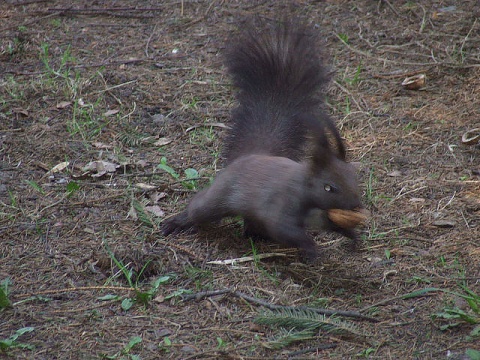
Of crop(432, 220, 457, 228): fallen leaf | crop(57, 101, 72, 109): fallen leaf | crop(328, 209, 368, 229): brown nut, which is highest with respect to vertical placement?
crop(328, 209, 368, 229): brown nut

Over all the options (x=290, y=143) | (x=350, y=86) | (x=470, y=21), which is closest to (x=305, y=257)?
(x=290, y=143)

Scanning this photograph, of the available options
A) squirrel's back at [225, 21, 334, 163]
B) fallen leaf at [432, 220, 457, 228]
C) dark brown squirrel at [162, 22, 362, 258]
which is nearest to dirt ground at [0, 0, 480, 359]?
fallen leaf at [432, 220, 457, 228]

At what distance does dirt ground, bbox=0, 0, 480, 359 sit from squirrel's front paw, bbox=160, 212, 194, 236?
0.05 meters

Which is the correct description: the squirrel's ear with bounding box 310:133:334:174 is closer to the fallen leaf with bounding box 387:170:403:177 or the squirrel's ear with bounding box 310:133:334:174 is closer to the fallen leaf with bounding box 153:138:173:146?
the fallen leaf with bounding box 387:170:403:177

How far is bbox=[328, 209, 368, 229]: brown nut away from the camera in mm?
3363

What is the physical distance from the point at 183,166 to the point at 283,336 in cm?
171

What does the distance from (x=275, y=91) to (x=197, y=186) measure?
712mm

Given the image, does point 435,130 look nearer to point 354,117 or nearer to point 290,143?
point 354,117

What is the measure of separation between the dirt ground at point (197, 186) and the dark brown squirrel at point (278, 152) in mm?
207

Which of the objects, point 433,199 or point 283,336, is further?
point 433,199

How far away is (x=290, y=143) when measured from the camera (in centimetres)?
393

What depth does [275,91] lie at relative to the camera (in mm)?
4035

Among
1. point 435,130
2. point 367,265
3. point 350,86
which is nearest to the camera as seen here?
point 367,265

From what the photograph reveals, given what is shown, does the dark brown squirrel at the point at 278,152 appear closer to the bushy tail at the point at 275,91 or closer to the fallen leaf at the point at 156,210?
the bushy tail at the point at 275,91
